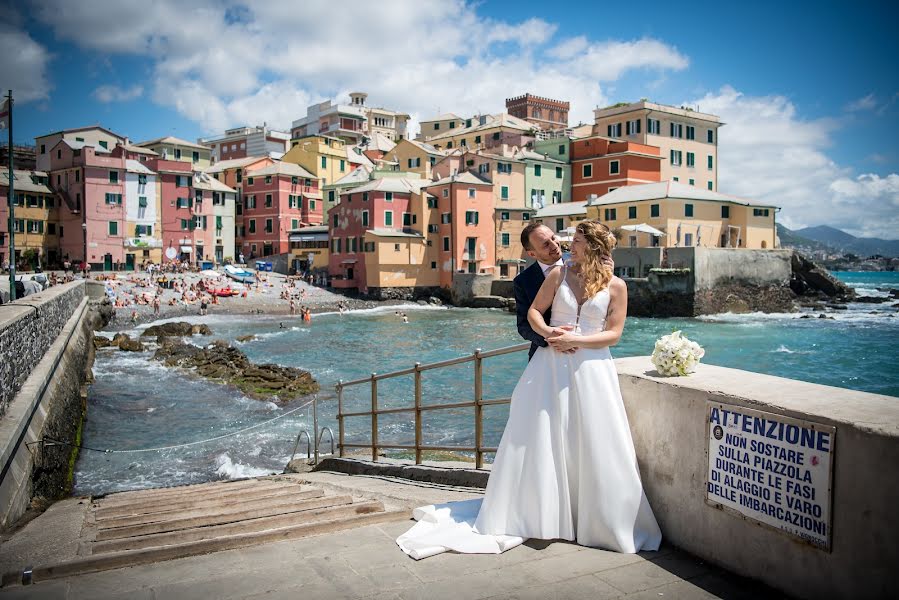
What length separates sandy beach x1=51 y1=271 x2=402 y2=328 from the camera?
43844 mm

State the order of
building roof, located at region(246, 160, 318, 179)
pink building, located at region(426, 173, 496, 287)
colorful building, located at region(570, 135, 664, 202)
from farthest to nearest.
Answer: building roof, located at region(246, 160, 318, 179), colorful building, located at region(570, 135, 664, 202), pink building, located at region(426, 173, 496, 287)

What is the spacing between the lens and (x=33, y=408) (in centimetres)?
945

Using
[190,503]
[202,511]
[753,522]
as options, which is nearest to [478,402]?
[202,511]

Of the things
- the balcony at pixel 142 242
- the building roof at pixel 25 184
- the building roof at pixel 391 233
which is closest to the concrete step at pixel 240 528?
the building roof at pixel 391 233

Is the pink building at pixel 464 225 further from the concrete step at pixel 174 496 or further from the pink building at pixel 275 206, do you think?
the concrete step at pixel 174 496

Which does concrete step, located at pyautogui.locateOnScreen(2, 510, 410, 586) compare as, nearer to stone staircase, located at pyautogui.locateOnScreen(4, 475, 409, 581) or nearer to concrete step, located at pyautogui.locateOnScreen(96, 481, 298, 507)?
stone staircase, located at pyautogui.locateOnScreen(4, 475, 409, 581)

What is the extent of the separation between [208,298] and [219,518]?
4646 centimetres

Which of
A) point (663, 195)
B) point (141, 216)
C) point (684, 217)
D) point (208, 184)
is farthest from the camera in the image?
point (208, 184)

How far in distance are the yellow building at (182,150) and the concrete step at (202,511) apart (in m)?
72.2

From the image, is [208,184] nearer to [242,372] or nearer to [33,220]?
[33,220]

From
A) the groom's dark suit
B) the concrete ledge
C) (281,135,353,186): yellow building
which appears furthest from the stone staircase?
(281,135,353,186): yellow building

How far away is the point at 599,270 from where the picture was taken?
414 cm

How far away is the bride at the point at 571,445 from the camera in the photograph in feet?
13.2

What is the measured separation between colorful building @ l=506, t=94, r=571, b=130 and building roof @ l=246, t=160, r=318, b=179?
1238 inches
